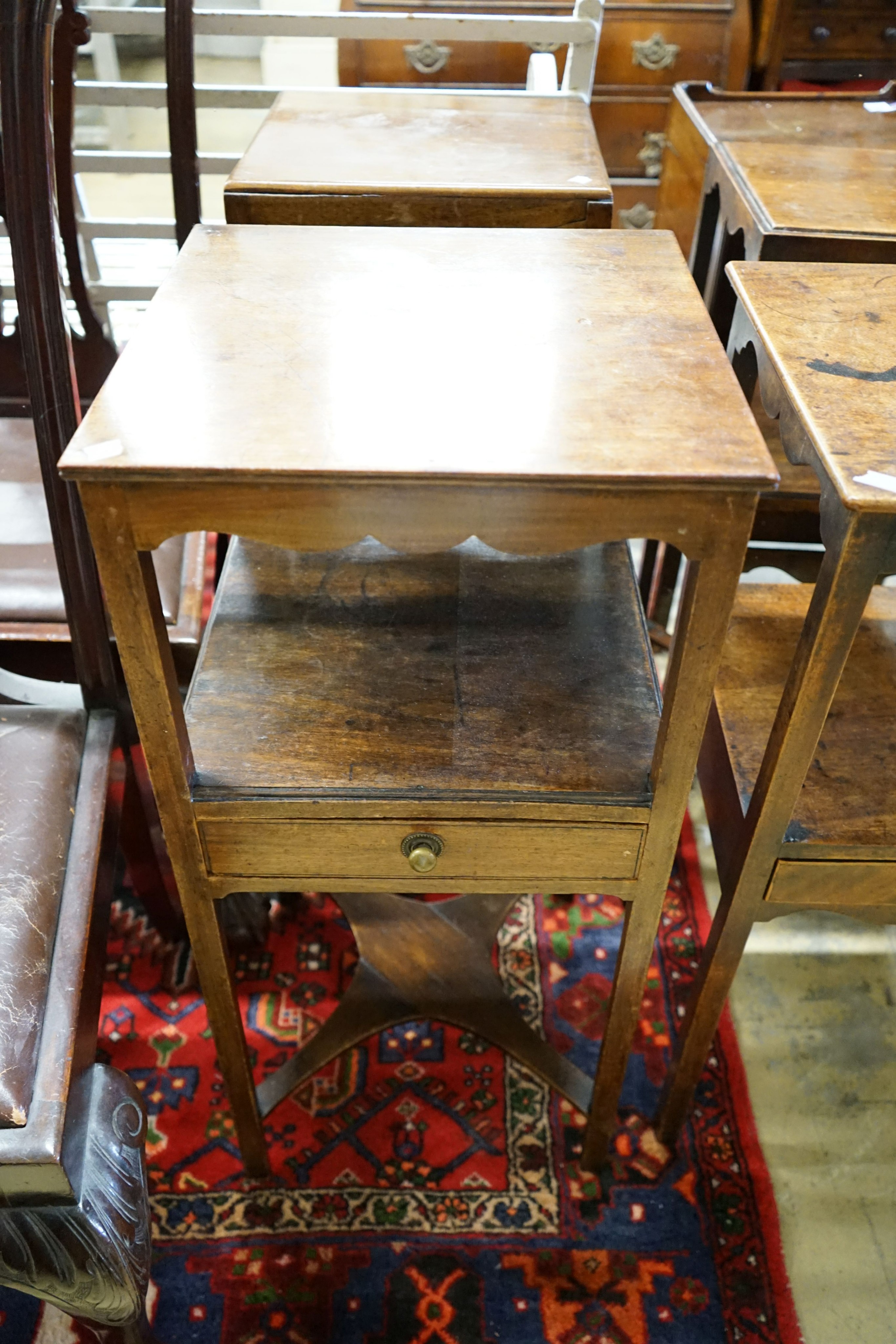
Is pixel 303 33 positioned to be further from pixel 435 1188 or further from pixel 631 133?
pixel 435 1188

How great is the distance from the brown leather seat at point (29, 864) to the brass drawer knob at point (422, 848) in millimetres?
360

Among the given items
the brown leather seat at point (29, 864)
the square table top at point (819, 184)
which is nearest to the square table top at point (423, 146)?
the square table top at point (819, 184)

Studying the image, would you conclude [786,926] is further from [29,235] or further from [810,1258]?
[29,235]

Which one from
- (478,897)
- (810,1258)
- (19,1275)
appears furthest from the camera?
(478,897)

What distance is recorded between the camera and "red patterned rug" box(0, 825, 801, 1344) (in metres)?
1.18

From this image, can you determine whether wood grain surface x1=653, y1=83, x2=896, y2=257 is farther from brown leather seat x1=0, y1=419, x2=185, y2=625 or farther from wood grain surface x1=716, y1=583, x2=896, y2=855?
brown leather seat x1=0, y1=419, x2=185, y2=625

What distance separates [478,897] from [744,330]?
895mm

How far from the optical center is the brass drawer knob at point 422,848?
94 centimetres

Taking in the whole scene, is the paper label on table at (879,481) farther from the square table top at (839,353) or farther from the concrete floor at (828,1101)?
the concrete floor at (828,1101)

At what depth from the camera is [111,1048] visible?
1429 mm

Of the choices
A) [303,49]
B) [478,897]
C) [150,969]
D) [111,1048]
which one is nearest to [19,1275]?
[111,1048]

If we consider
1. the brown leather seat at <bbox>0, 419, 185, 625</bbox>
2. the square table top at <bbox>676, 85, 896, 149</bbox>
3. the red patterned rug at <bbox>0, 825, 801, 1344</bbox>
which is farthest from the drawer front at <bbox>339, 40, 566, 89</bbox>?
the red patterned rug at <bbox>0, 825, 801, 1344</bbox>

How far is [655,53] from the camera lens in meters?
2.48

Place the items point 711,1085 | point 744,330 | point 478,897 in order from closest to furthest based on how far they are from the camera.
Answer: point 744,330, point 711,1085, point 478,897
